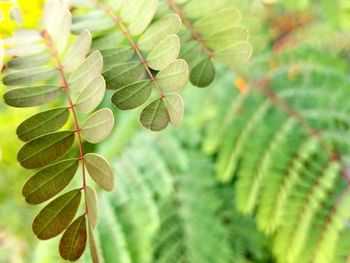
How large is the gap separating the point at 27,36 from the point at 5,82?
126 millimetres

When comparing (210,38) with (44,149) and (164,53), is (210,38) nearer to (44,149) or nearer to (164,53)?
(164,53)

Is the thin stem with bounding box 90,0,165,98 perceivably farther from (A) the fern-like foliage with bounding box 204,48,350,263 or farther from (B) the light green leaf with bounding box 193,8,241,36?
(A) the fern-like foliage with bounding box 204,48,350,263

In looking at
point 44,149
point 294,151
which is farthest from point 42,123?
point 294,151

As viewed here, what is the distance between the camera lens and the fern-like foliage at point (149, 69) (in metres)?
0.39

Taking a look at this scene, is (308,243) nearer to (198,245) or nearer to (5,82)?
(198,245)

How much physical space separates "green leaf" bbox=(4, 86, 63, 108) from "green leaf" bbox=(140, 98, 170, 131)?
0.11 metres

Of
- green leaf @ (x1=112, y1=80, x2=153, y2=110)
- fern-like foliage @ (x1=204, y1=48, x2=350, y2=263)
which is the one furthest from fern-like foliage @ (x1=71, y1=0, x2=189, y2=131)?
fern-like foliage @ (x1=204, y1=48, x2=350, y2=263)

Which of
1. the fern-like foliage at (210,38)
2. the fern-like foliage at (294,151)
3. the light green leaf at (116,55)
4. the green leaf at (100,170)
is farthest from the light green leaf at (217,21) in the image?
the fern-like foliage at (294,151)

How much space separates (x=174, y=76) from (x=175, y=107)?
1.1 inches

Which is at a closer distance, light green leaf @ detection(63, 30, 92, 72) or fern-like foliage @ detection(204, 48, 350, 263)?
light green leaf @ detection(63, 30, 92, 72)

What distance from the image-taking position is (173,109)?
39cm

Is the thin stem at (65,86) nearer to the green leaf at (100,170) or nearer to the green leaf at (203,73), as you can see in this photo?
the green leaf at (100,170)

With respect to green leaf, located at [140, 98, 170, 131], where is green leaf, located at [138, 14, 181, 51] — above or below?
above

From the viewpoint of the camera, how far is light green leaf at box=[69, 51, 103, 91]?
15.9 inches
